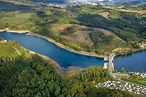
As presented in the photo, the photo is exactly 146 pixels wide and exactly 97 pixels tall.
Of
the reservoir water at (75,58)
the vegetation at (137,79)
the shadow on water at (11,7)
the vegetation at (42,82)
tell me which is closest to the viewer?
the vegetation at (42,82)

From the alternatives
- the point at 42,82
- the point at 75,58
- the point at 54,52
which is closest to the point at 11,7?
the point at 54,52

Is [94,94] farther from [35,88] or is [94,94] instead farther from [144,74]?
[144,74]

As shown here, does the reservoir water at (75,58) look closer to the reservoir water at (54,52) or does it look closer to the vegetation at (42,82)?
the reservoir water at (54,52)

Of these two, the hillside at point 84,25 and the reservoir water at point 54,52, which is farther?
the hillside at point 84,25

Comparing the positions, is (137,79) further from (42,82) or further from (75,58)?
(75,58)

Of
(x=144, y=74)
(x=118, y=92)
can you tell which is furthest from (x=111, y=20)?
(x=118, y=92)

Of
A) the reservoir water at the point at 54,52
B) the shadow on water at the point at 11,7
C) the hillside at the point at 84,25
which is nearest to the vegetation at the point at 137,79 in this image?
the reservoir water at the point at 54,52

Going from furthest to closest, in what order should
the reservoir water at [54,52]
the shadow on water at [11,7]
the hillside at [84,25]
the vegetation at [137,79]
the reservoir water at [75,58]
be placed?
the shadow on water at [11,7], the hillside at [84,25], the reservoir water at [54,52], the reservoir water at [75,58], the vegetation at [137,79]
